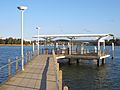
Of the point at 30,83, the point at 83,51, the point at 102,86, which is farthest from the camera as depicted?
the point at 83,51

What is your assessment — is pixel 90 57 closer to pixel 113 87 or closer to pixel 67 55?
pixel 67 55

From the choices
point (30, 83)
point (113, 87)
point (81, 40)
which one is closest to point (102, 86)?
point (113, 87)

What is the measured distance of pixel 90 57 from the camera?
37.2 metres

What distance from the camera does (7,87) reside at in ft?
44.9

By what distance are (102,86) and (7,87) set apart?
11.0 m

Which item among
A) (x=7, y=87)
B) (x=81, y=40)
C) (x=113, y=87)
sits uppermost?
(x=81, y=40)

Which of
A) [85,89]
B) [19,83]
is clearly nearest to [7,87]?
[19,83]

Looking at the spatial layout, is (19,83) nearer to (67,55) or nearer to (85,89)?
(85,89)

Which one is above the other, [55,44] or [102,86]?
[55,44]

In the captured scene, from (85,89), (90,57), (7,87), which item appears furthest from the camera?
(90,57)

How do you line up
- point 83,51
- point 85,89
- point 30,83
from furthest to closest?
point 83,51 < point 85,89 < point 30,83

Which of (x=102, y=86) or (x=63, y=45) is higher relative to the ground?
(x=63, y=45)

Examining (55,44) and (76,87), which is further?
(55,44)

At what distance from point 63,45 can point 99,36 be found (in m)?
7.15
